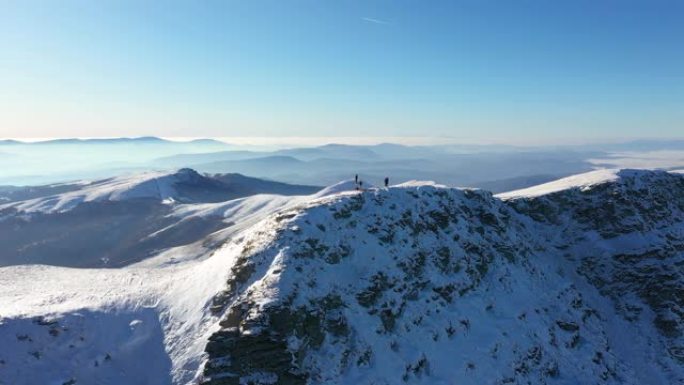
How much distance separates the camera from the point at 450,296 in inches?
1094

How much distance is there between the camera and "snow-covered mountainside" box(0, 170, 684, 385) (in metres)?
22.7

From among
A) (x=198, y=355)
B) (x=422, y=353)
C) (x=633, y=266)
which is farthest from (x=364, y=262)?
(x=633, y=266)

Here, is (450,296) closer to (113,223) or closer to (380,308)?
(380,308)

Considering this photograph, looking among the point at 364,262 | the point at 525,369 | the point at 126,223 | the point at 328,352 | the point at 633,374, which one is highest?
the point at 364,262

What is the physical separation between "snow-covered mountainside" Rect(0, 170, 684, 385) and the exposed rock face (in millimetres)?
101

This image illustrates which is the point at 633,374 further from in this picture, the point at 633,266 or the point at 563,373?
the point at 633,266

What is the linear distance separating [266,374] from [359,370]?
484cm

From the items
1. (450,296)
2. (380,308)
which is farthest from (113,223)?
(450,296)

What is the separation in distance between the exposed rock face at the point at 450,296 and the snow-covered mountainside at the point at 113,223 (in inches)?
1954

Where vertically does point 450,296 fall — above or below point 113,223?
above

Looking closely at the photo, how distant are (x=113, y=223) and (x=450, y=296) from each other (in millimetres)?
116569

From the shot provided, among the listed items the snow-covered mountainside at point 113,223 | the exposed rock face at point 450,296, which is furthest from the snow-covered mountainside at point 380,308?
the snow-covered mountainside at point 113,223

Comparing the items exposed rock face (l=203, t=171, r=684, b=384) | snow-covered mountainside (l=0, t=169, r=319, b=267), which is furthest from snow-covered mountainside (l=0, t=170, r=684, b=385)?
snow-covered mountainside (l=0, t=169, r=319, b=267)

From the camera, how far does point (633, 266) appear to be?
35906 mm
